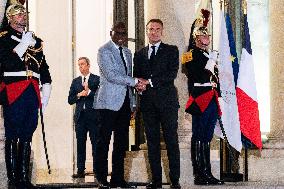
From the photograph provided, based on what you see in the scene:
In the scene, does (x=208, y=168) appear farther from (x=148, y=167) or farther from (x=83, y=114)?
(x=83, y=114)

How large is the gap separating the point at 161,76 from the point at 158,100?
264 millimetres

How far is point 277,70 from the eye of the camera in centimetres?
1185

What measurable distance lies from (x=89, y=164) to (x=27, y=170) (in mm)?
6663

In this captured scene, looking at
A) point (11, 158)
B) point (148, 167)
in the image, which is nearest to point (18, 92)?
point (11, 158)

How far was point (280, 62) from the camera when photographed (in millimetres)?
11828

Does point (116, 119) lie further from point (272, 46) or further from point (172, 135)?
point (272, 46)

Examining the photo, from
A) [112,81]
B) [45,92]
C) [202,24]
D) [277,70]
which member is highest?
[202,24]

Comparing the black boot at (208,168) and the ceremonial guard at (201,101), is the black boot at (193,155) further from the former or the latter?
the black boot at (208,168)

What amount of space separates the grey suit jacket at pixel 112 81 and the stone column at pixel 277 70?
12.0 ft

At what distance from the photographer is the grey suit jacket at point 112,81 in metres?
8.61

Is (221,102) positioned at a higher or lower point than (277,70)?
lower

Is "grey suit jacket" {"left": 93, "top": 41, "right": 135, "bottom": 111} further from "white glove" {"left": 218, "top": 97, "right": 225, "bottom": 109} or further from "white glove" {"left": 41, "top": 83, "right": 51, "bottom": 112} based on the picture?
"white glove" {"left": 218, "top": 97, "right": 225, "bottom": 109}

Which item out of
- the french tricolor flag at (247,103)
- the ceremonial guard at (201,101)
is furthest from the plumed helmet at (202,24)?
the french tricolor flag at (247,103)

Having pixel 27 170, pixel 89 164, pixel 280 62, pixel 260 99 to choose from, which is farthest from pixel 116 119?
pixel 89 164
